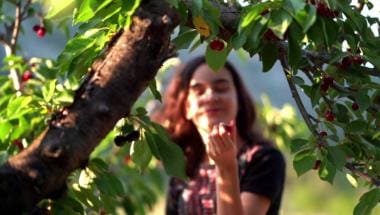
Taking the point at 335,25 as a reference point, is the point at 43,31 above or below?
below

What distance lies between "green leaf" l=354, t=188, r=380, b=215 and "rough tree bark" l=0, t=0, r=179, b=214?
0.47 metres

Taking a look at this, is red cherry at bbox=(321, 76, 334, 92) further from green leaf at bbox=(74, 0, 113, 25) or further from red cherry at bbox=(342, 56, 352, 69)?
green leaf at bbox=(74, 0, 113, 25)

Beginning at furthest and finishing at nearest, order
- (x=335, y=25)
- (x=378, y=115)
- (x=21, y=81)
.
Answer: (x=21, y=81) → (x=378, y=115) → (x=335, y=25)

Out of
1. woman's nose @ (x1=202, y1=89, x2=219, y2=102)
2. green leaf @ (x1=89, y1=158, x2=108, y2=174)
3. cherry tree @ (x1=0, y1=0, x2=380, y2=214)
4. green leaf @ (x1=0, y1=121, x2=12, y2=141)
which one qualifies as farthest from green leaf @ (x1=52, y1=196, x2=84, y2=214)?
woman's nose @ (x1=202, y1=89, x2=219, y2=102)

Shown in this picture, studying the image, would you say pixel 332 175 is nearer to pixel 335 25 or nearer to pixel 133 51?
pixel 335 25

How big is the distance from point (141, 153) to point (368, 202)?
1.28 feet

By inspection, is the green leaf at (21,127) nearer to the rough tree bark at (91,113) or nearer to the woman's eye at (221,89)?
the rough tree bark at (91,113)

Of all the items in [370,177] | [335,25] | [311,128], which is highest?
[335,25]

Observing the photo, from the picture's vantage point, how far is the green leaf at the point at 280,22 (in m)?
1.02

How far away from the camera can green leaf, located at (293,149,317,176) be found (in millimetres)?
1276

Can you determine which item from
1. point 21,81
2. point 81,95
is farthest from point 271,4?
point 21,81

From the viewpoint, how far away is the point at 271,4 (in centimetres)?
105

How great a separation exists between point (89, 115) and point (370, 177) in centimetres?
56

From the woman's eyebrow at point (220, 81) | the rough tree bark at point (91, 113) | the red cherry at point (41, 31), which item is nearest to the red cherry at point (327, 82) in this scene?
the rough tree bark at point (91, 113)
